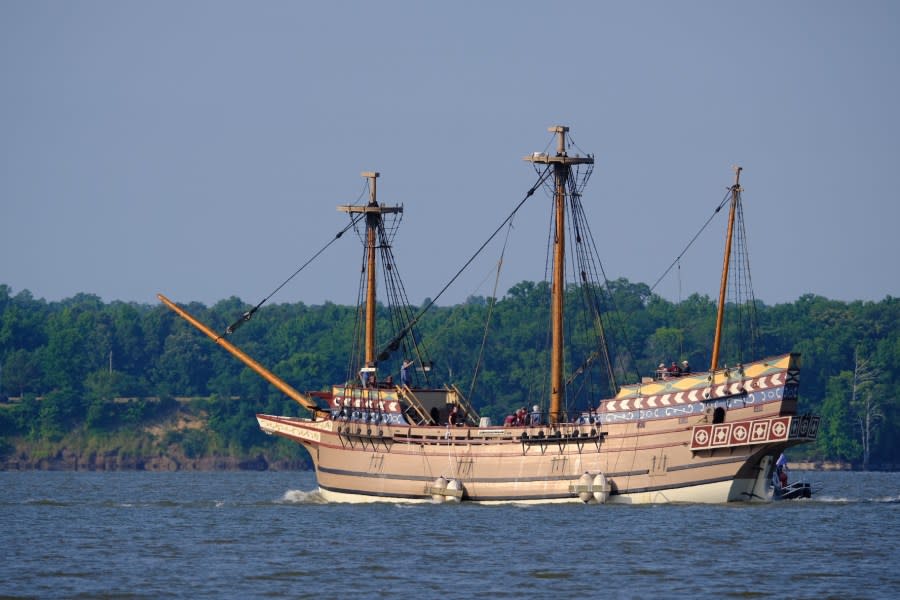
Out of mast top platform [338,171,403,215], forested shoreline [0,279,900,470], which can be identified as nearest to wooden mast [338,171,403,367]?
mast top platform [338,171,403,215]

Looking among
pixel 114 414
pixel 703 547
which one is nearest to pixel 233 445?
pixel 114 414

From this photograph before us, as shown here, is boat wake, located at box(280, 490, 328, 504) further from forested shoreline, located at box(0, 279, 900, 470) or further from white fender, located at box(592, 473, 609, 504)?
forested shoreline, located at box(0, 279, 900, 470)

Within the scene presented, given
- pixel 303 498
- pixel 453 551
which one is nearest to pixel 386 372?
pixel 303 498

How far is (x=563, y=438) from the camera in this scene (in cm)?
7919

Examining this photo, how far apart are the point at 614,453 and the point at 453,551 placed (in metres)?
A: 17.0

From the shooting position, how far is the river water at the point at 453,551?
54.2 metres

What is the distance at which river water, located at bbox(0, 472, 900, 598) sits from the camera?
2135 inches

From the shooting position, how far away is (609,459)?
78.1 meters

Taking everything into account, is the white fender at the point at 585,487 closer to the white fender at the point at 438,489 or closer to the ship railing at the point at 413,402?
the white fender at the point at 438,489

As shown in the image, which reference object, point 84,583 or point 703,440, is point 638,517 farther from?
point 84,583

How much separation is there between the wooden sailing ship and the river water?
1.29 m

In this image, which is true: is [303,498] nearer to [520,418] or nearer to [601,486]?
[520,418]

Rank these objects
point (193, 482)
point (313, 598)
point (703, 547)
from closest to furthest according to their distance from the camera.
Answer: point (313, 598)
point (703, 547)
point (193, 482)

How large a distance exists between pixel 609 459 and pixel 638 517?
20.7 ft
